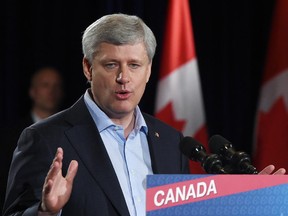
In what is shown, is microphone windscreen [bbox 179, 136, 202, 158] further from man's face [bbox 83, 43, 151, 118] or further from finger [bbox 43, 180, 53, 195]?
finger [bbox 43, 180, 53, 195]

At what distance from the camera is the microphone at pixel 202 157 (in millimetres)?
1729

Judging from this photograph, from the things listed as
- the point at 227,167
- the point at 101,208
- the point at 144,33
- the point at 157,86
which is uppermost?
the point at 144,33

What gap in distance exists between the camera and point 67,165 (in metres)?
1.97

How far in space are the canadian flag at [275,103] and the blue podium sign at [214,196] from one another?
251 cm

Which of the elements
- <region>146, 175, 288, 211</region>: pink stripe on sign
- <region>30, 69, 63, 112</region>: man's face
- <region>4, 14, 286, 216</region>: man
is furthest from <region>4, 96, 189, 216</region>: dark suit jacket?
<region>30, 69, 63, 112</region>: man's face

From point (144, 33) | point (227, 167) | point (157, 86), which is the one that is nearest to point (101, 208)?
point (227, 167)

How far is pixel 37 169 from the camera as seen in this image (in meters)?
1.93

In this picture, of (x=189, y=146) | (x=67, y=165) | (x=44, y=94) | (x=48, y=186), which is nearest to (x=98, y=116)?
(x=67, y=165)

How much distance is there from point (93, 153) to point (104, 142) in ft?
0.27

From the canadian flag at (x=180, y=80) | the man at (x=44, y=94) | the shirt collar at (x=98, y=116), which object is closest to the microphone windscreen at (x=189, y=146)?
the shirt collar at (x=98, y=116)

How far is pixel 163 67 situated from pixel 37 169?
2.25m

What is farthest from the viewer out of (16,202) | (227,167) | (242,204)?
(16,202)

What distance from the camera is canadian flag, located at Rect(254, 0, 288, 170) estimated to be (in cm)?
398

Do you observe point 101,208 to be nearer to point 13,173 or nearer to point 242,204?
point 13,173
